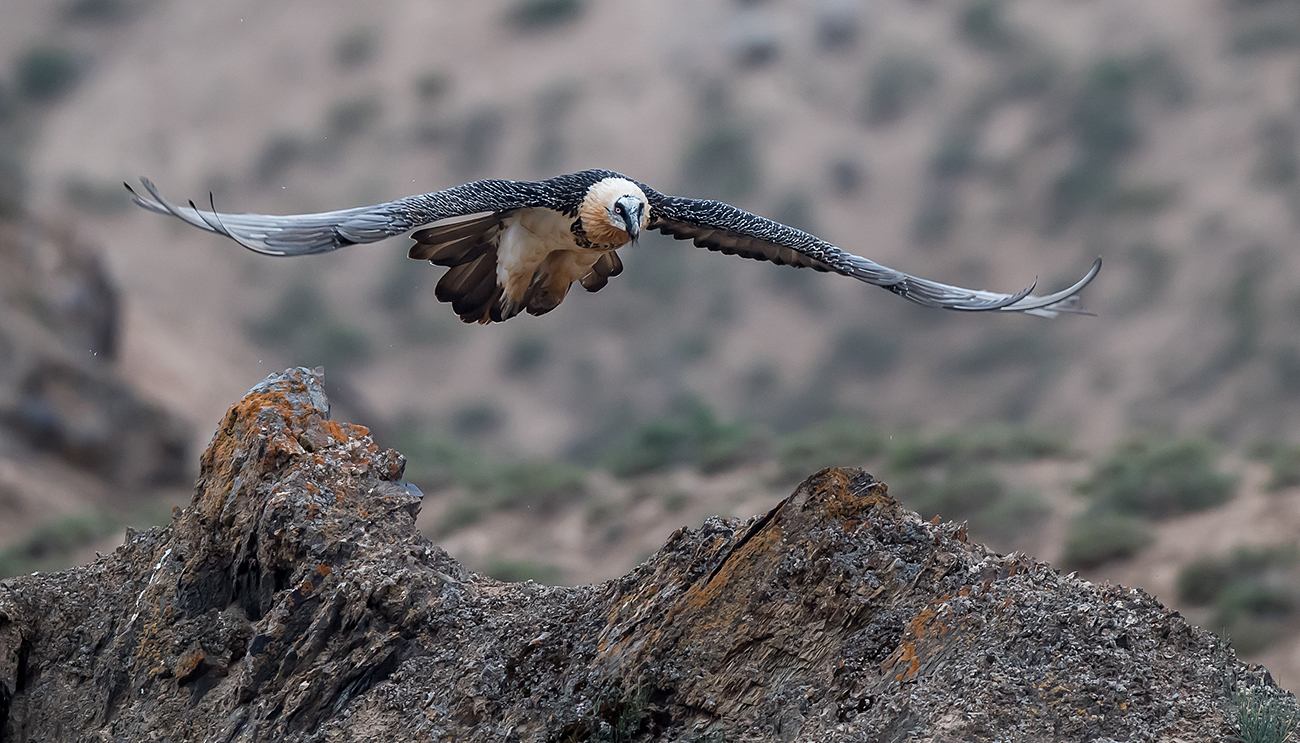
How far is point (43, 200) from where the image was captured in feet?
134

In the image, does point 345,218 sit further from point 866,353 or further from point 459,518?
point 866,353

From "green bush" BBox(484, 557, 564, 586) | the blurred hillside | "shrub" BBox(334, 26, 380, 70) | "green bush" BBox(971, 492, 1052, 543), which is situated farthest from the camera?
"shrub" BBox(334, 26, 380, 70)

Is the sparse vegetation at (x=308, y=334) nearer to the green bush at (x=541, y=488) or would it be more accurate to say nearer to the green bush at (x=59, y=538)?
the green bush at (x=541, y=488)

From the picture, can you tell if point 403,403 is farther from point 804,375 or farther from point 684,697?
point 684,697

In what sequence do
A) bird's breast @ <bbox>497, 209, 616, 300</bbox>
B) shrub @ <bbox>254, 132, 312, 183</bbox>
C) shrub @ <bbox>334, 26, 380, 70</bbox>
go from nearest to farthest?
bird's breast @ <bbox>497, 209, 616, 300</bbox>, shrub @ <bbox>254, 132, 312, 183</bbox>, shrub @ <bbox>334, 26, 380, 70</bbox>

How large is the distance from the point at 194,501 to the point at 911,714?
440cm

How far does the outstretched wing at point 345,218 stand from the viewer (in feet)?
17.7

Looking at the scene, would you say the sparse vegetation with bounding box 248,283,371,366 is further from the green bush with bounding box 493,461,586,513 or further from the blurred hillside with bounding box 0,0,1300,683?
the green bush with bounding box 493,461,586,513

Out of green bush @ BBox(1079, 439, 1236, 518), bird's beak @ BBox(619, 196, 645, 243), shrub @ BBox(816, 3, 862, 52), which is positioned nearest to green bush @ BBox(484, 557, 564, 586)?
green bush @ BBox(1079, 439, 1236, 518)

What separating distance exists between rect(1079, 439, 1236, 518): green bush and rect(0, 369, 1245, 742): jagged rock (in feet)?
49.0

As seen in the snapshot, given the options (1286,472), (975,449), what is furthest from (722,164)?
(1286,472)

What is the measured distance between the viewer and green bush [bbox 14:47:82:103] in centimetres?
4597

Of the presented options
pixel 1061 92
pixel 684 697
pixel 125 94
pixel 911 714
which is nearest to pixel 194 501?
pixel 684 697

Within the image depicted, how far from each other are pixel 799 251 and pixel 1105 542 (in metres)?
12.0
